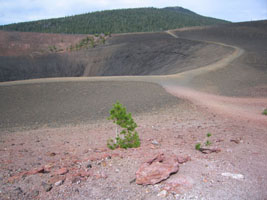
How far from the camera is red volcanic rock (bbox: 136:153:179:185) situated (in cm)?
407

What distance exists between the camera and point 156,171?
418 centimetres

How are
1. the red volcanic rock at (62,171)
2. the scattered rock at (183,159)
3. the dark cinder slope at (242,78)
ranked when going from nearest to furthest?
the red volcanic rock at (62,171)
the scattered rock at (183,159)
the dark cinder slope at (242,78)

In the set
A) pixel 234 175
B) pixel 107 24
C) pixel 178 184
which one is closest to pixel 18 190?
pixel 178 184

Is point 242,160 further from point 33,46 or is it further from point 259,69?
point 33,46

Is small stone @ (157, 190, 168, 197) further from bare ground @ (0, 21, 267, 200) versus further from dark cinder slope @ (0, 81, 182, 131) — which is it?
dark cinder slope @ (0, 81, 182, 131)

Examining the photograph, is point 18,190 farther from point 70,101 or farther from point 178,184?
point 70,101

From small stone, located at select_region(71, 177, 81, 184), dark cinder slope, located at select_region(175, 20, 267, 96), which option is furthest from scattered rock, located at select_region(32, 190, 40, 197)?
dark cinder slope, located at select_region(175, 20, 267, 96)

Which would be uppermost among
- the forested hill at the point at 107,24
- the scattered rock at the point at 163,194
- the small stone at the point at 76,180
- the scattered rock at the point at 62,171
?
the forested hill at the point at 107,24

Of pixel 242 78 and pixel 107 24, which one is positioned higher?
pixel 107 24

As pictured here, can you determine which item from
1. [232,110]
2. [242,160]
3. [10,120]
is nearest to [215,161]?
[242,160]

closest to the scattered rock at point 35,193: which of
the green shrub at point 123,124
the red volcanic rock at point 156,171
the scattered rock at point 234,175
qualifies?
the red volcanic rock at point 156,171

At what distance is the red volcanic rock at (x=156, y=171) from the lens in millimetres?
4070

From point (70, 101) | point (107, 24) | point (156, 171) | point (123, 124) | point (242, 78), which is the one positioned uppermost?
point (107, 24)

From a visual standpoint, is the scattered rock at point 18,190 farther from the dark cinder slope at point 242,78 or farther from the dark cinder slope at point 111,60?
the dark cinder slope at point 111,60
